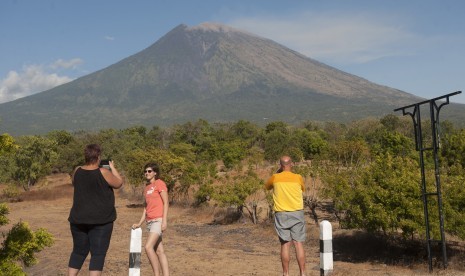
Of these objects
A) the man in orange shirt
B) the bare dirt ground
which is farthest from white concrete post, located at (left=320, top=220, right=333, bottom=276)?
the bare dirt ground

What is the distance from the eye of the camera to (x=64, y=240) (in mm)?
15344

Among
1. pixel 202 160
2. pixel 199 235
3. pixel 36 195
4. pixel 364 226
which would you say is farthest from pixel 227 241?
pixel 202 160

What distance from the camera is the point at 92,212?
5.24 meters

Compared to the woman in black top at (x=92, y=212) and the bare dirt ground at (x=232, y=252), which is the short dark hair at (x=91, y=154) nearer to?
the woman in black top at (x=92, y=212)

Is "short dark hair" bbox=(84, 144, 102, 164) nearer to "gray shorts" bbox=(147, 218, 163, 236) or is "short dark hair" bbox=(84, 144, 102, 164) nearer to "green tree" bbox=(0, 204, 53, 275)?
"gray shorts" bbox=(147, 218, 163, 236)

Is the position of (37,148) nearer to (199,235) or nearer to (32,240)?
(199,235)

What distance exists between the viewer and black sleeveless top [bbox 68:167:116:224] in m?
5.23

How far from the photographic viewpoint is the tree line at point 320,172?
1193cm

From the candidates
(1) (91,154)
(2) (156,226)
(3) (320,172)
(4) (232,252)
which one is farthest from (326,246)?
(3) (320,172)

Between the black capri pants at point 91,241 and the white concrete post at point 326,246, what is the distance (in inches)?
101

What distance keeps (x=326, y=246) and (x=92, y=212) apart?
2.84m

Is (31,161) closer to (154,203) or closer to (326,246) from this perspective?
(154,203)

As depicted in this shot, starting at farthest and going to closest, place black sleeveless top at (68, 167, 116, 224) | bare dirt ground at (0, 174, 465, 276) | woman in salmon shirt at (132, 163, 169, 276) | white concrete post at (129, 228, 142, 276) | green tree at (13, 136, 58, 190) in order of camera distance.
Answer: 1. green tree at (13, 136, 58, 190)
2. bare dirt ground at (0, 174, 465, 276)
3. woman in salmon shirt at (132, 163, 169, 276)
4. white concrete post at (129, 228, 142, 276)
5. black sleeveless top at (68, 167, 116, 224)

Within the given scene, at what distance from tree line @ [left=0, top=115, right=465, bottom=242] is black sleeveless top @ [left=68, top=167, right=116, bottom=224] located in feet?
6.44
